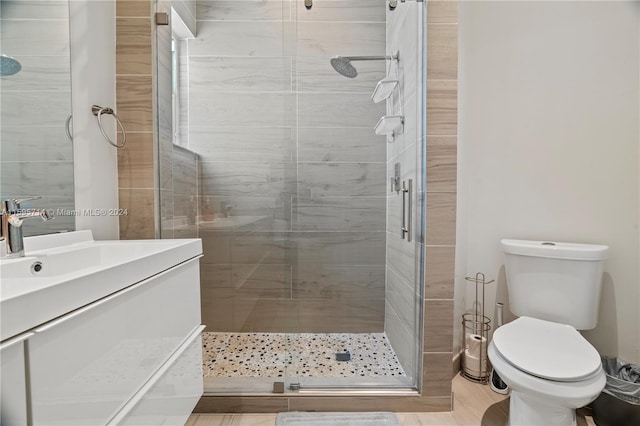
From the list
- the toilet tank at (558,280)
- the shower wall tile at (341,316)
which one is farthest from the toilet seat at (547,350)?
the shower wall tile at (341,316)

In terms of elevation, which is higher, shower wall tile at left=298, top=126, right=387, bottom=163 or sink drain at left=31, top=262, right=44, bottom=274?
shower wall tile at left=298, top=126, right=387, bottom=163

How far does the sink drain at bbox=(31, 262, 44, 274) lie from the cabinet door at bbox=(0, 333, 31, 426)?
52 cm

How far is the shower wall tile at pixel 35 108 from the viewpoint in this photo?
3.36ft

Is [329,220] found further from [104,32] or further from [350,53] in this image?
[104,32]

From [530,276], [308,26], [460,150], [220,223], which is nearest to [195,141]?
Answer: [220,223]

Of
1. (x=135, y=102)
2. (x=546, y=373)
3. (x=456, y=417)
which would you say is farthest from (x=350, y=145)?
(x=456, y=417)

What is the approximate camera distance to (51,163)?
3.87 feet

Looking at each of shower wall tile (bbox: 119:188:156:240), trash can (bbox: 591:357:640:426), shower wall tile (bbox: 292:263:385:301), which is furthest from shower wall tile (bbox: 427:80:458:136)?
shower wall tile (bbox: 119:188:156:240)

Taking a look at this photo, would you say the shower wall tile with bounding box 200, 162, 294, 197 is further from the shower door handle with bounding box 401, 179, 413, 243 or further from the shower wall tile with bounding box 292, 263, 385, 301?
the shower door handle with bounding box 401, 179, 413, 243

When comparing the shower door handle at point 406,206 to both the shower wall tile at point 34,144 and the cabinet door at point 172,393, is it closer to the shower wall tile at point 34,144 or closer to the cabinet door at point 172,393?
the cabinet door at point 172,393

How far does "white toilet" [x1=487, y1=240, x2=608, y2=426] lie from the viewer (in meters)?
1.02

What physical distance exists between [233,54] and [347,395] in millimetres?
2061

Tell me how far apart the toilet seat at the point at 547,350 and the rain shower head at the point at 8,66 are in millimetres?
2038

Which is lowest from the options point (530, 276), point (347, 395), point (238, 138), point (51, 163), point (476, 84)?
point (347, 395)
